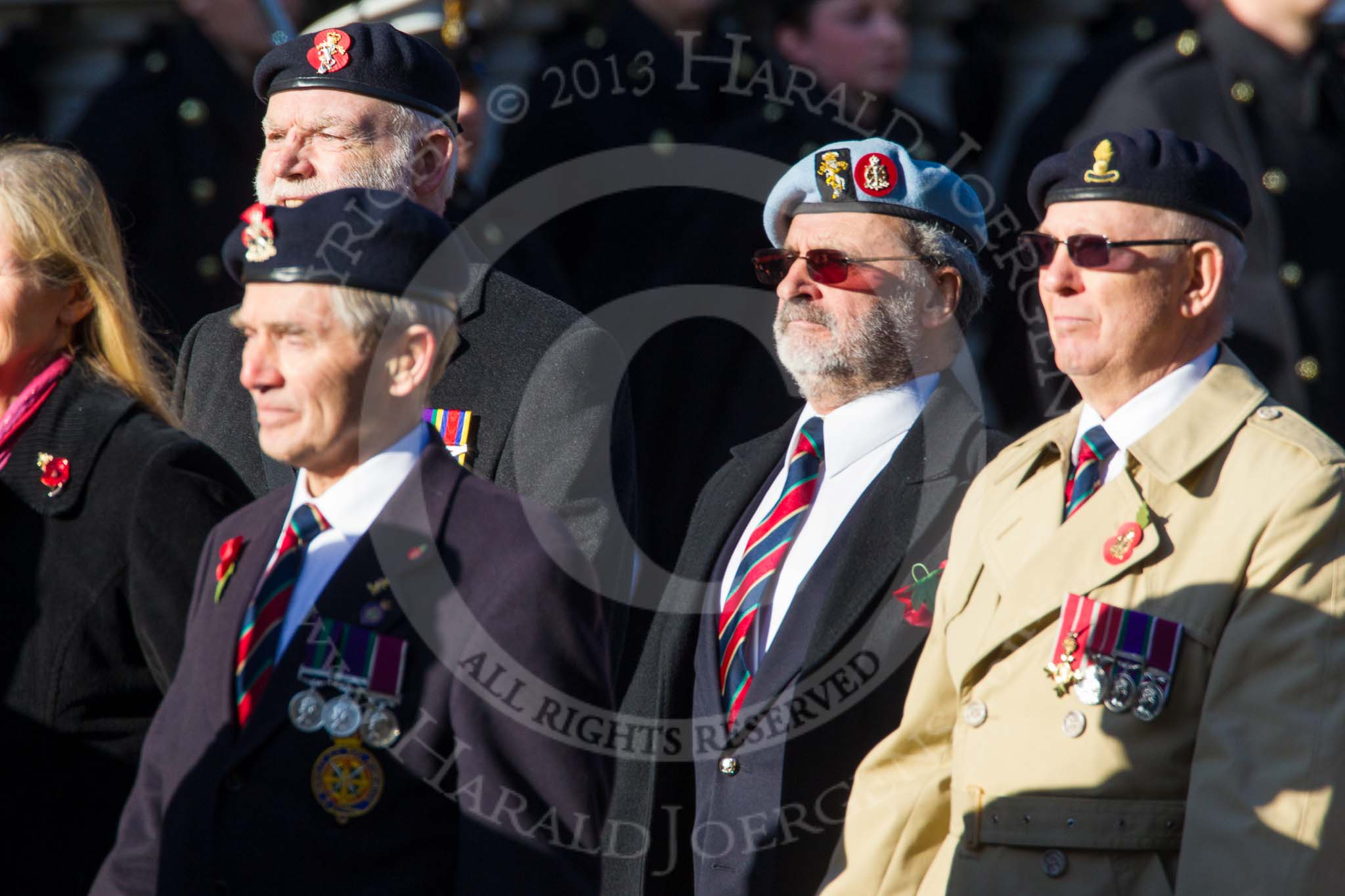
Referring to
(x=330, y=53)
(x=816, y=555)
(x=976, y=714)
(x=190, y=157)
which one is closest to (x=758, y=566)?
(x=816, y=555)

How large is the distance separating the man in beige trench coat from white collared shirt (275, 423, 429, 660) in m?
1.15

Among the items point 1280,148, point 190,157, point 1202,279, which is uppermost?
point 1280,148

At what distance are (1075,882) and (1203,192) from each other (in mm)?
1305

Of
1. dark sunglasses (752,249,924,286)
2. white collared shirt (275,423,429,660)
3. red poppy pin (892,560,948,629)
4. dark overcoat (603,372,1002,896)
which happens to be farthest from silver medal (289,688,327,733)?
dark sunglasses (752,249,924,286)

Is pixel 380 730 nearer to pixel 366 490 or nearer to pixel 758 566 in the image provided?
pixel 366 490

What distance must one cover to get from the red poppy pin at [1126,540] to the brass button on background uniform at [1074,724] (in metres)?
0.27

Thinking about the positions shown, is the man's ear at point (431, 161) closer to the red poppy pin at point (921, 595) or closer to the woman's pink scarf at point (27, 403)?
the woman's pink scarf at point (27, 403)

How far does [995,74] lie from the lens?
8750 mm

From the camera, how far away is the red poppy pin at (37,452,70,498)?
3930mm

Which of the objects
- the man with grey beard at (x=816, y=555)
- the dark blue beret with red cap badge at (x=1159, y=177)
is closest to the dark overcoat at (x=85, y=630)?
the man with grey beard at (x=816, y=555)

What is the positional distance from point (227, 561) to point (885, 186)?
1.68m

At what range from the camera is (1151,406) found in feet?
12.6

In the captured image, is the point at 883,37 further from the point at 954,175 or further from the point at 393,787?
the point at 393,787

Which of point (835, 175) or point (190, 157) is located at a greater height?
point (190, 157)
